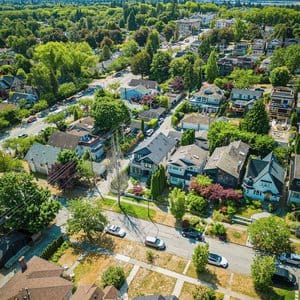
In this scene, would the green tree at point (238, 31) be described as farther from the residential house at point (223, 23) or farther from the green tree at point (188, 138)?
the green tree at point (188, 138)

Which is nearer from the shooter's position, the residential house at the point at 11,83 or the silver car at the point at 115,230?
the silver car at the point at 115,230

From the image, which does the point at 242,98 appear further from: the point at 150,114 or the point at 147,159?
the point at 147,159

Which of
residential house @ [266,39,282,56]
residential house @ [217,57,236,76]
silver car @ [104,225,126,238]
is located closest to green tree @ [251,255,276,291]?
silver car @ [104,225,126,238]

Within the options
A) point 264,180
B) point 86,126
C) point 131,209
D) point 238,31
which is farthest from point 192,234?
point 238,31

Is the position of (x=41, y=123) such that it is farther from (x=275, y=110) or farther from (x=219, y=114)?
(x=275, y=110)

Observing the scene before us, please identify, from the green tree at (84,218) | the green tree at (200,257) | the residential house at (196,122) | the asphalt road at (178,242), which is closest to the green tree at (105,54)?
the residential house at (196,122)

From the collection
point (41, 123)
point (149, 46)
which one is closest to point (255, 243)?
point (41, 123)
